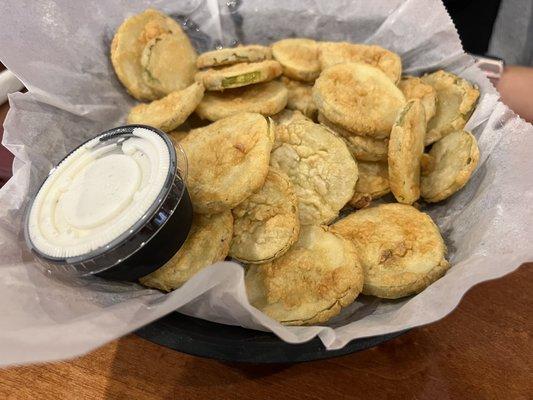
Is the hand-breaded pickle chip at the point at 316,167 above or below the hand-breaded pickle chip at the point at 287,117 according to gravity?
below

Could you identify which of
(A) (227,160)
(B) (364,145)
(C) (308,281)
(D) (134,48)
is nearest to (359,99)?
(B) (364,145)

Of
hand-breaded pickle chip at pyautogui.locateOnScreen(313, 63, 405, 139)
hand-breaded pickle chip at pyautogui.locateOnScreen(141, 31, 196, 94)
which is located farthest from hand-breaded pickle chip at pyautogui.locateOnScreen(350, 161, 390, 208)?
hand-breaded pickle chip at pyautogui.locateOnScreen(141, 31, 196, 94)

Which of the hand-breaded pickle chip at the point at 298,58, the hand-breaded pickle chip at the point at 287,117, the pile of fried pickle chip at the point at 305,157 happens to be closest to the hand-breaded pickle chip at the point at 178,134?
the pile of fried pickle chip at the point at 305,157

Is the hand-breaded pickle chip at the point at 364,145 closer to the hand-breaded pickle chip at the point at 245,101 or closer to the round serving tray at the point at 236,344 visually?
the hand-breaded pickle chip at the point at 245,101

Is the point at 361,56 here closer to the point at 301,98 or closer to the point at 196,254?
the point at 301,98

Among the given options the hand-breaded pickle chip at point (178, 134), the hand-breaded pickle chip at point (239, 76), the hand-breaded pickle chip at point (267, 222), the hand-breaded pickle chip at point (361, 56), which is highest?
the hand-breaded pickle chip at point (239, 76)

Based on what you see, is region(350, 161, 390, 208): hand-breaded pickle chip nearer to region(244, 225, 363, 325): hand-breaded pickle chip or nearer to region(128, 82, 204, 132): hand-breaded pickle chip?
region(244, 225, 363, 325): hand-breaded pickle chip
